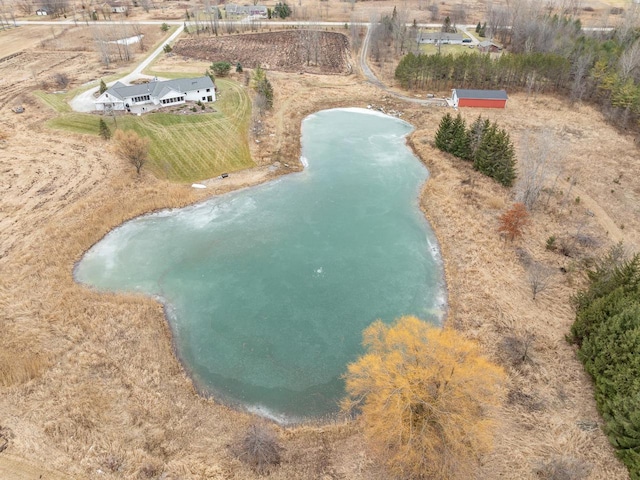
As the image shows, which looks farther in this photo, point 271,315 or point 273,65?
point 273,65

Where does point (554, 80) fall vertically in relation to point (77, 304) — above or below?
above

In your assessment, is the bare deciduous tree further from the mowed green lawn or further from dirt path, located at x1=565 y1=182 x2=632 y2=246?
Answer: dirt path, located at x1=565 y1=182 x2=632 y2=246

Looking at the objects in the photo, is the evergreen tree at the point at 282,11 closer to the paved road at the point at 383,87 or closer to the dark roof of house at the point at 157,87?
the paved road at the point at 383,87

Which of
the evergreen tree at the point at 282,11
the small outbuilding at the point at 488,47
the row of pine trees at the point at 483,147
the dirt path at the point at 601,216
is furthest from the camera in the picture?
the evergreen tree at the point at 282,11

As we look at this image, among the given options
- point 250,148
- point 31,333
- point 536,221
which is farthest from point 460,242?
point 31,333

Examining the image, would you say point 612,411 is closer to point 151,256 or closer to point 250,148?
point 151,256

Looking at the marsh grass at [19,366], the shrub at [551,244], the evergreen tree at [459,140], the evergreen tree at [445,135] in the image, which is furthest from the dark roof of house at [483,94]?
the marsh grass at [19,366]
